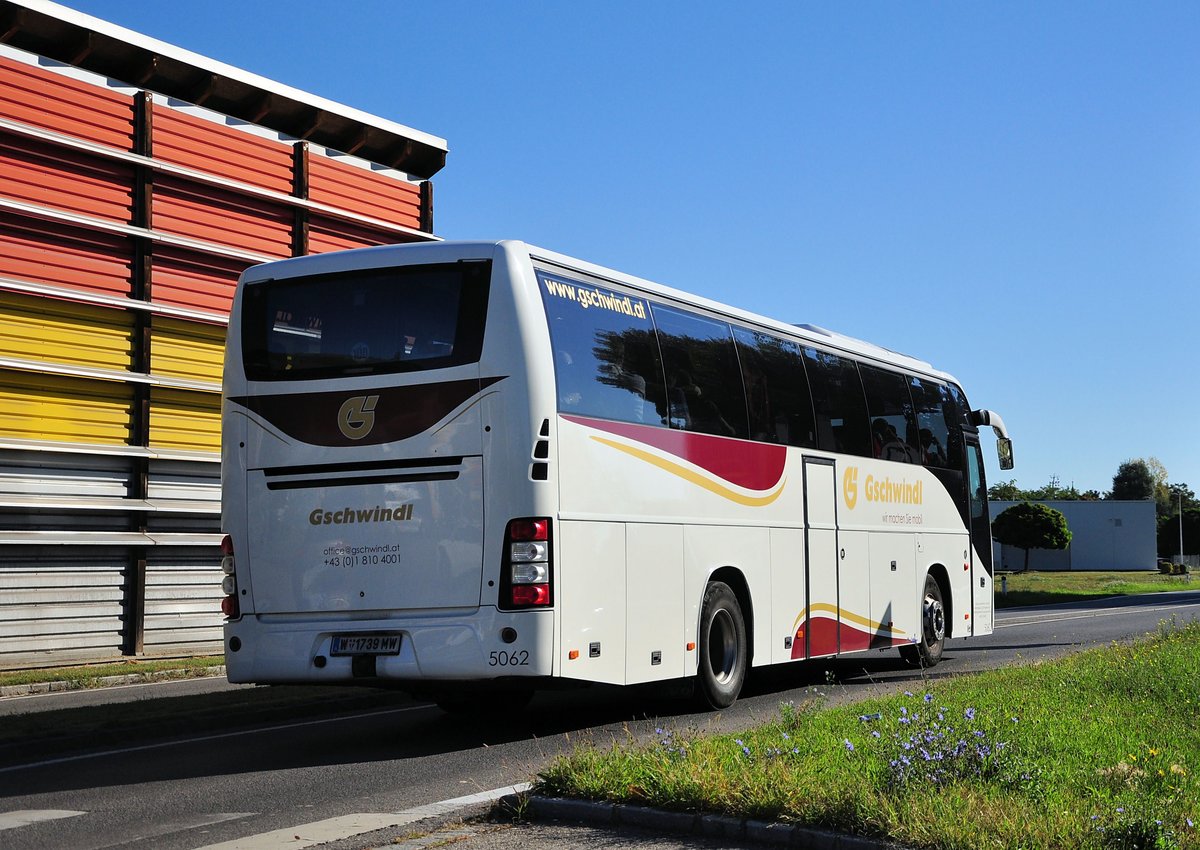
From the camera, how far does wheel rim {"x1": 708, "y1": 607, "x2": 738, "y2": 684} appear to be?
13.0 meters

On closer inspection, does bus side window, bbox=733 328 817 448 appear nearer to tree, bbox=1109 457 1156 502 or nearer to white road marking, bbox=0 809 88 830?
white road marking, bbox=0 809 88 830

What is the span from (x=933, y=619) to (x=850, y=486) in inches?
127

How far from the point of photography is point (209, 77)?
25.9 metres

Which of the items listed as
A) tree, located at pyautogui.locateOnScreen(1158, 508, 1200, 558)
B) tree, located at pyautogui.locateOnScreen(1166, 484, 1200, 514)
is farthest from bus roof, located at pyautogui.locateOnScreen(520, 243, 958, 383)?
tree, located at pyautogui.locateOnScreen(1166, 484, 1200, 514)

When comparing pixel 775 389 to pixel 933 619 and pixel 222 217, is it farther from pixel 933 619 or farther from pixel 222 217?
pixel 222 217

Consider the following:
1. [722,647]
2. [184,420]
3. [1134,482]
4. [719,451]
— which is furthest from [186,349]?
[1134,482]

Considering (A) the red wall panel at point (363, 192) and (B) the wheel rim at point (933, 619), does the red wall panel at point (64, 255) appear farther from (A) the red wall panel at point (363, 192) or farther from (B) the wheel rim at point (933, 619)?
(B) the wheel rim at point (933, 619)

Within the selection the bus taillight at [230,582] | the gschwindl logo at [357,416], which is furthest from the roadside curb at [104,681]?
the gschwindl logo at [357,416]

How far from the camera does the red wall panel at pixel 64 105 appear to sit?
883 inches

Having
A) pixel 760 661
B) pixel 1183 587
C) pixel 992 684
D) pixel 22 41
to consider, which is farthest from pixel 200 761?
pixel 1183 587

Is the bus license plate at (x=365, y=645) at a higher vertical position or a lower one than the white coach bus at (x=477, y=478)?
lower

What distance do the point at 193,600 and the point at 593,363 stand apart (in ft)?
52.4

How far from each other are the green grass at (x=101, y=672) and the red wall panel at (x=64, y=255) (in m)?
6.32

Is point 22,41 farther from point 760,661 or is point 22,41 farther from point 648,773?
point 648,773
